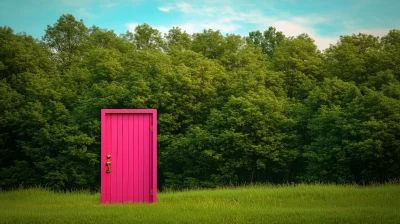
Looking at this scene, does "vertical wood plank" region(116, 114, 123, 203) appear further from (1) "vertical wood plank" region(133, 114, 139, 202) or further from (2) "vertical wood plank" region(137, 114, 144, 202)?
(2) "vertical wood plank" region(137, 114, 144, 202)

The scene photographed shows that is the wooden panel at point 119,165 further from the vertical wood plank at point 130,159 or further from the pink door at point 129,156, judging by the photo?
the vertical wood plank at point 130,159

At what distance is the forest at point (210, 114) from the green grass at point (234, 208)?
1559 centimetres

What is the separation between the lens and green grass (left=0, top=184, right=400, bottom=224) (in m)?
8.55

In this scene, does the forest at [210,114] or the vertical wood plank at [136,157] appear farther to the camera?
the forest at [210,114]

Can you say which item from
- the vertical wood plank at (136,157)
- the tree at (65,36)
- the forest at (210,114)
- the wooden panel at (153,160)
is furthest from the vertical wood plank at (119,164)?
the tree at (65,36)

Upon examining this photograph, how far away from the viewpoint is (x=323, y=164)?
29125 mm

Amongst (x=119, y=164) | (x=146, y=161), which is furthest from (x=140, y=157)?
(x=119, y=164)

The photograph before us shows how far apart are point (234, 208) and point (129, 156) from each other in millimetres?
3096

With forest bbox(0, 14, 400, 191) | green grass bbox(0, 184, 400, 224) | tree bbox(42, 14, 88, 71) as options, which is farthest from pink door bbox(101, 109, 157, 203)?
tree bbox(42, 14, 88, 71)

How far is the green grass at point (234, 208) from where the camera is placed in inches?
337

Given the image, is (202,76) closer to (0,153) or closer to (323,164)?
(323,164)

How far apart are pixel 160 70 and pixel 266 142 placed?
869cm

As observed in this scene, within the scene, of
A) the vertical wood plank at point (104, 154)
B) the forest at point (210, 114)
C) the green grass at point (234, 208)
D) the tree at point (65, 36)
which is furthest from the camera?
the tree at point (65, 36)

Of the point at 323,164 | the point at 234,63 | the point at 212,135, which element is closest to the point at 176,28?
the point at 234,63
